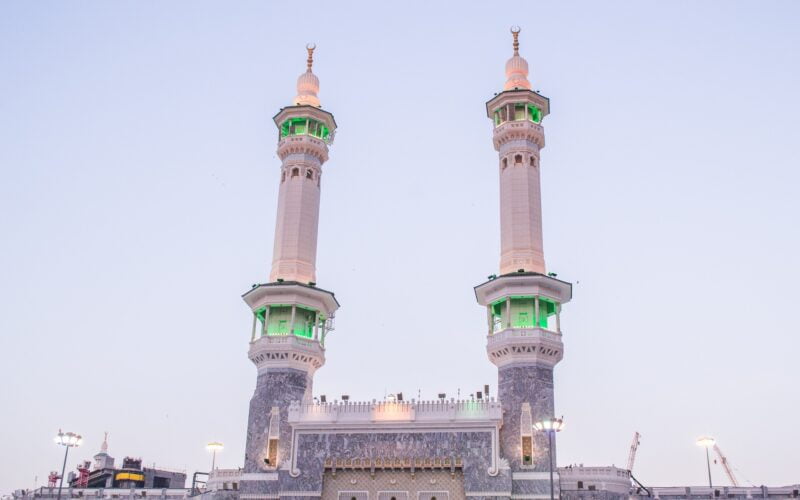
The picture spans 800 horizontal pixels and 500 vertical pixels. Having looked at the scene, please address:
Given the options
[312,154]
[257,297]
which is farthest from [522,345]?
[312,154]

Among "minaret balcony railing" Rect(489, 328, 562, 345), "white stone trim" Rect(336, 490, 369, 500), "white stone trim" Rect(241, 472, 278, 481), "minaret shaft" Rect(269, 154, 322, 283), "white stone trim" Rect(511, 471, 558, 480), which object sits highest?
"minaret shaft" Rect(269, 154, 322, 283)

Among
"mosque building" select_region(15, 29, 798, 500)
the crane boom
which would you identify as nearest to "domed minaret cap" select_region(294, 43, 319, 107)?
"mosque building" select_region(15, 29, 798, 500)

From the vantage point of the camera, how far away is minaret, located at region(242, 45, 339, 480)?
186 feet

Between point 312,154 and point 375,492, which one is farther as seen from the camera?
point 312,154

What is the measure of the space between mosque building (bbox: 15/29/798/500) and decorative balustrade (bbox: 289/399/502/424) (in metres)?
0.07

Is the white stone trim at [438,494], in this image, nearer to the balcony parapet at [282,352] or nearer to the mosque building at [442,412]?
the mosque building at [442,412]

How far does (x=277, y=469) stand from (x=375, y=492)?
273 inches

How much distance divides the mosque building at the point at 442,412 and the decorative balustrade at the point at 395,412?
68mm

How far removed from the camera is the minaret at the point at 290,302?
2232 inches

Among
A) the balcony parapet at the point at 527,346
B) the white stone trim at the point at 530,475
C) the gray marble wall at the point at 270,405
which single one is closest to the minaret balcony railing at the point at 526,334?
the balcony parapet at the point at 527,346

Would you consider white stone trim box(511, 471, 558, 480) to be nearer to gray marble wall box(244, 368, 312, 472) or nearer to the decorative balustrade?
the decorative balustrade

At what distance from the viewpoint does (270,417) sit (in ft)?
187

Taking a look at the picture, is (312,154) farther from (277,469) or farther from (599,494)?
(599,494)

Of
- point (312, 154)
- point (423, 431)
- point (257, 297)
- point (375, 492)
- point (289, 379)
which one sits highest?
point (312, 154)
